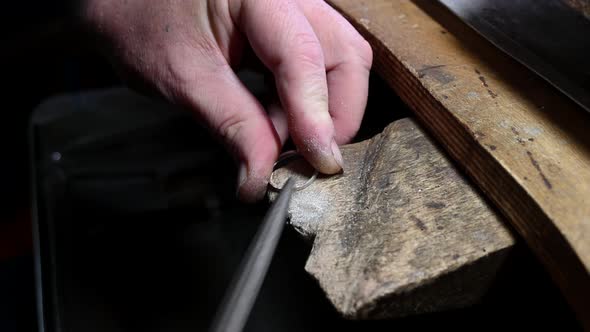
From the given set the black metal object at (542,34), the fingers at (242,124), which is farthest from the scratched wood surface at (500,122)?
the fingers at (242,124)

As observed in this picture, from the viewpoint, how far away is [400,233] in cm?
54

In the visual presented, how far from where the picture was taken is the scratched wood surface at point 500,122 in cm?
51

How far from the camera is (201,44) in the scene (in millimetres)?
809

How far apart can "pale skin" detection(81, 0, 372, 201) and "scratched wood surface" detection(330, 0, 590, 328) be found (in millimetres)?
66

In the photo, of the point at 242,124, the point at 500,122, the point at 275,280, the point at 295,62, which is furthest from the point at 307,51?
the point at 275,280

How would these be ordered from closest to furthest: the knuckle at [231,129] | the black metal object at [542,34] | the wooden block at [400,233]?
the wooden block at [400,233], the black metal object at [542,34], the knuckle at [231,129]

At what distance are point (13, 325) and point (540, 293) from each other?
1.10 meters

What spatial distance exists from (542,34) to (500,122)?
0.63 feet

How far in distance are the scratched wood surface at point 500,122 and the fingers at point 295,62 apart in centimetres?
12

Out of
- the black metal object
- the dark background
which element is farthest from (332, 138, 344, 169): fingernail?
the black metal object

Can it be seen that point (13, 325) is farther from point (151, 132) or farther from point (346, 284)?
point (346, 284)

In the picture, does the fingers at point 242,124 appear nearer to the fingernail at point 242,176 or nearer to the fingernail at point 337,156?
the fingernail at point 242,176

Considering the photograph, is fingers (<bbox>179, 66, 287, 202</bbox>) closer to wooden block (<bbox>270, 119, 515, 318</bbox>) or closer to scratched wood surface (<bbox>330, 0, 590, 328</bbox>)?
wooden block (<bbox>270, 119, 515, 318</bbox>)

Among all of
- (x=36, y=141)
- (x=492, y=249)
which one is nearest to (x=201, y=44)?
(x=492, y=249)
